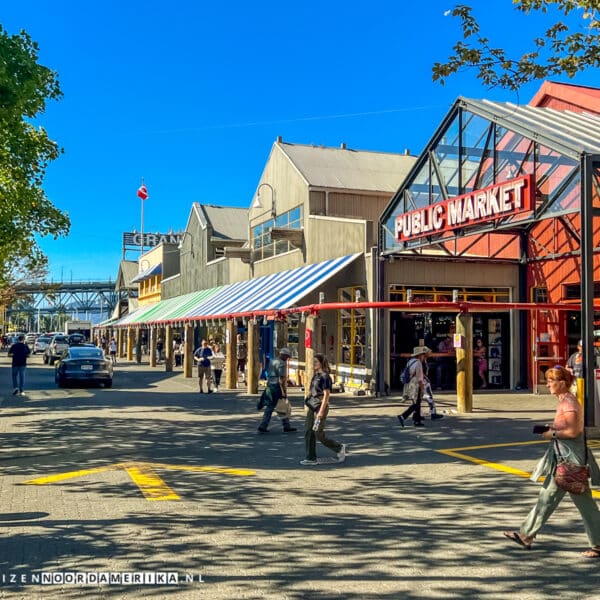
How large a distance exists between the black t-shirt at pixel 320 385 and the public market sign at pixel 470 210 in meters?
6.86

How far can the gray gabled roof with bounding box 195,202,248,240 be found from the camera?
4384cm

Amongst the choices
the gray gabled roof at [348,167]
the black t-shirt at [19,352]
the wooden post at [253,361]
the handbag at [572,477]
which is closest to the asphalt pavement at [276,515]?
the handbag at [572,477]

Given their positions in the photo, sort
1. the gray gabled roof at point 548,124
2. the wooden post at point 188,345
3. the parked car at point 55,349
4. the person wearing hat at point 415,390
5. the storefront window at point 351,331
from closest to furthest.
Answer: the person wearing hat at point 415,390 → the gray gabled roof at point 548,124 → the storefront window at point 351,331 → the wooden post at point 188,345 → the parked car at point 55,349

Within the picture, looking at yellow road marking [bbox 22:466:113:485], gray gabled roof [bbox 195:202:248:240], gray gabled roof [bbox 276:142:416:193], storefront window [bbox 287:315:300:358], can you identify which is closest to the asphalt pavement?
yellow road marking [bbox 22:466:113:485]

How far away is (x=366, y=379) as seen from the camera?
21609mm

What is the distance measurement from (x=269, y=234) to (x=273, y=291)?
17.5 feet

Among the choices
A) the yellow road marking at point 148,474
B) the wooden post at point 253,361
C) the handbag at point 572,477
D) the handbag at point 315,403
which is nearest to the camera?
the handbag at point 572,477

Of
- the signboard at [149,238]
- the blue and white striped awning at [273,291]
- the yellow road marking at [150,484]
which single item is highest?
the signboard at [149,238]

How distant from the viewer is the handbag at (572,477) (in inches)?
243

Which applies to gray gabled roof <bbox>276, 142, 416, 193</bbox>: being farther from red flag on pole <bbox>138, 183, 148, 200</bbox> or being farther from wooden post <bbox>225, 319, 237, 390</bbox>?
red flag on pole <bbox>138, 183, 148, 200</bbox>

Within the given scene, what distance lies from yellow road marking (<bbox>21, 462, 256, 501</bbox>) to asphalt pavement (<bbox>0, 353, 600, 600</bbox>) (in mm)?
41

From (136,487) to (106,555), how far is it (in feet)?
9.31

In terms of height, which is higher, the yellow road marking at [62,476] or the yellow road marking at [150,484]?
the yellow road marking at [150,484]

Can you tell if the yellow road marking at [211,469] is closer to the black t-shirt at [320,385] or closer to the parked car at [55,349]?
the black t-shirt at [320,385]
